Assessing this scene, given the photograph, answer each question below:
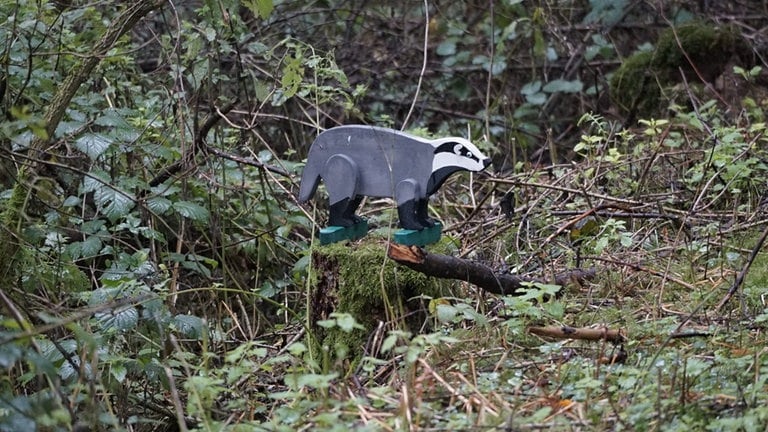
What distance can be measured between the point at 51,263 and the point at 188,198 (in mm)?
941

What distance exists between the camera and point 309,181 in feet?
13.1

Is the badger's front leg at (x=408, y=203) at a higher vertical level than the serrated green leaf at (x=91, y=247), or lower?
higher

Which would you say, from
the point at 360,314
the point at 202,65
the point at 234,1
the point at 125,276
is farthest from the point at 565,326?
the point at 202,65

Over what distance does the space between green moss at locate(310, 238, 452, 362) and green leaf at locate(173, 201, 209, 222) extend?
681 mm

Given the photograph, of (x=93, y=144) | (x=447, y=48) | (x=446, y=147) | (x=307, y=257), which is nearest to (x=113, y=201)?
(x=93, y=144)

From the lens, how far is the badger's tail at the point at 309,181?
399cm

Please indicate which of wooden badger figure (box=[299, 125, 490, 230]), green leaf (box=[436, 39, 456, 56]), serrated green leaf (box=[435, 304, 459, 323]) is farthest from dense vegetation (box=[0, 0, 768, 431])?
green leaf (box=[436, 39, 456, 56])

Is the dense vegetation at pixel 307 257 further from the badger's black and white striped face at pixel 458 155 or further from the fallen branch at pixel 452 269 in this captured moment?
the badger's black and white striped face at pixel 458 155

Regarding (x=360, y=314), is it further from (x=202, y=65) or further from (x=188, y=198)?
(x=202, y=65)

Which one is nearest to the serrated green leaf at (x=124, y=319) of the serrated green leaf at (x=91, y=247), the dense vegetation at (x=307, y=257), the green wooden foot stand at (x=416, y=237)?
the dense vegetation at (x=307, y=257)

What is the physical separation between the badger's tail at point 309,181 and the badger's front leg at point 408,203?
15.5 inches

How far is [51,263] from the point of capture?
13.4ft

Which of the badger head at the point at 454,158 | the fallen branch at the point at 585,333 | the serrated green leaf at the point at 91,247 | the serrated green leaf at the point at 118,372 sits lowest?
the fallen branch at the point at 585,333

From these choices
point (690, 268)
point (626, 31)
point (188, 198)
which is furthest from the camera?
point (626, 31)
